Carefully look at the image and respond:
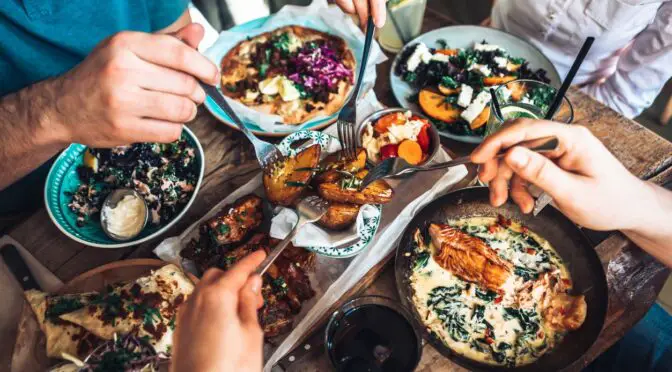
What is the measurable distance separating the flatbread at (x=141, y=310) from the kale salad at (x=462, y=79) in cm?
148

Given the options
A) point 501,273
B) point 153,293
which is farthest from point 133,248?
point 501,273

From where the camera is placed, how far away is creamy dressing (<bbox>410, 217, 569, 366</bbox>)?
1.66 m

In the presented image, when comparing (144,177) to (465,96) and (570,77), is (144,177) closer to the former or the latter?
(465,96)

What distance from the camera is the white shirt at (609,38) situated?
260 centimetres

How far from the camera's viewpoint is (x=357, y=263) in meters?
1.83

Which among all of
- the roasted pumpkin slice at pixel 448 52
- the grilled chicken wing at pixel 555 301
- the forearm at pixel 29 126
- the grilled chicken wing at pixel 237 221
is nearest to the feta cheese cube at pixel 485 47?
the roasted pumpkin slice at pixel 448 52

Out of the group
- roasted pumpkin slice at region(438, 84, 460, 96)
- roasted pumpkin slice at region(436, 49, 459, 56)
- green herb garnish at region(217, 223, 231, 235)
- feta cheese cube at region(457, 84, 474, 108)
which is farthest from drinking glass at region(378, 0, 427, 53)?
green herb garnish at region(217, 223, 231, 235)

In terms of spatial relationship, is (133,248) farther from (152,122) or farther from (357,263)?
(357,263)

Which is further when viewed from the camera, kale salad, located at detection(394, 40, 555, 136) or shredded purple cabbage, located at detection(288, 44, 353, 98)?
shredded purple cabbage, located at detection(288, 44, 353, 98)

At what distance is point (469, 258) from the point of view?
5.87ft

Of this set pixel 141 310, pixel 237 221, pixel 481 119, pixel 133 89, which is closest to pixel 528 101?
pixel 481 119

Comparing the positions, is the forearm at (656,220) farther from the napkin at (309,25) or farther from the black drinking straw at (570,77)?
the napkin at (309,25)

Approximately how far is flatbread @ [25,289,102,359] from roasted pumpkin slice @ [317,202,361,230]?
88 centimetres

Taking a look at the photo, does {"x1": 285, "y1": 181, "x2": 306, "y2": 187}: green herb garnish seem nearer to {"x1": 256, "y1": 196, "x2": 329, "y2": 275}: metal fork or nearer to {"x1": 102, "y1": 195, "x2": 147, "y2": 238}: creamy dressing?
{"x1": 256, "y1": 196, "x2": 329, "y2": 275}: metal fork
